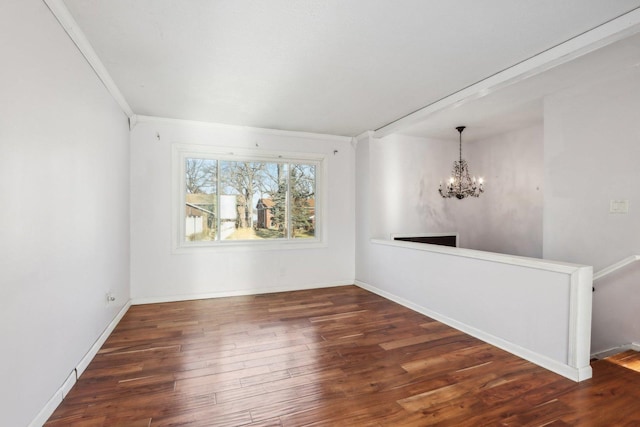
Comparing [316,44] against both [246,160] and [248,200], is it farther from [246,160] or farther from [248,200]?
[248,200]

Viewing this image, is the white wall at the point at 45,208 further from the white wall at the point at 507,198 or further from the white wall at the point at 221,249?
the white wall at the point at 507,198

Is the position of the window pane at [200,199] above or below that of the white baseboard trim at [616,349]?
above

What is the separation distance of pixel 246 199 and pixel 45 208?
2.89 metres

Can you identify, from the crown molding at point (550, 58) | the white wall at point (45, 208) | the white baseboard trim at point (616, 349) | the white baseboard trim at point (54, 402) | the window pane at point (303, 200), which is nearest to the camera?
the white wall at point (45, 208)

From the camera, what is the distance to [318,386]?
7.11 feet

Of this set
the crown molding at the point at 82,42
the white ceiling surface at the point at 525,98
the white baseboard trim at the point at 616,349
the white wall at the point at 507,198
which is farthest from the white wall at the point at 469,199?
the crown molding at the point at 82,42

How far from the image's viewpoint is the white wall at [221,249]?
160 inches

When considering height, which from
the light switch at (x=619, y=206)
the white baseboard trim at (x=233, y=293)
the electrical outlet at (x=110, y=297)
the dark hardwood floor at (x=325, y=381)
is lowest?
the dark hardwood floor at (x=325, y=381)

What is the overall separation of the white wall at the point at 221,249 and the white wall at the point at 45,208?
126 centimetres

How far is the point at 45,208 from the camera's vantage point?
5.97 ft

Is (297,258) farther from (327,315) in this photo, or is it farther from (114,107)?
(114,107)

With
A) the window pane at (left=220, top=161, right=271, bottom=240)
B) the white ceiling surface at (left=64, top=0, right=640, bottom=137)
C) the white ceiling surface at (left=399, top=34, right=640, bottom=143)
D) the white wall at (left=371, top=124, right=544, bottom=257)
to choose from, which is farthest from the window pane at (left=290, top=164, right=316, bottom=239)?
the white ceiling surface at (left=399, top=34, right=640, bottom=143)

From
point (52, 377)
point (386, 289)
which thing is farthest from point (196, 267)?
point (386, 289)

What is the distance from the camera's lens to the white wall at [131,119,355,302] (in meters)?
4.06
